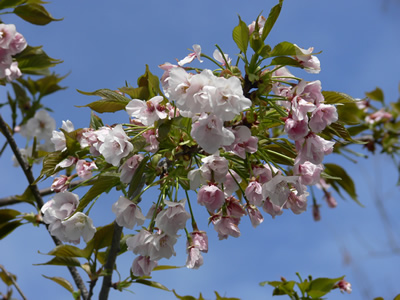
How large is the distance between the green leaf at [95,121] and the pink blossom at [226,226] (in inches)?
21.1

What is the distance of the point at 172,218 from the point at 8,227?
1287mm

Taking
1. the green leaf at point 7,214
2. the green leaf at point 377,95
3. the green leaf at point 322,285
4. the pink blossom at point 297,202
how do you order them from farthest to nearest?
1. the green leaf at point 377,95
2. the green leaf at point 7,214
3. the green leaf at point 322,285
4. the pink blossom at point 297,202

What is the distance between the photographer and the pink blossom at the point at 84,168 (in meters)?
1.53

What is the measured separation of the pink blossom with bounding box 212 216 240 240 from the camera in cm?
151

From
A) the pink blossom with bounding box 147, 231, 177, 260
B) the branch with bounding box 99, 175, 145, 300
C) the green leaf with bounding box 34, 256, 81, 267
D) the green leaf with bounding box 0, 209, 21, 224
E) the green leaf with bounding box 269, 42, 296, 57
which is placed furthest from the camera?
the green leaf with bounding box 0, 209, 21, 224

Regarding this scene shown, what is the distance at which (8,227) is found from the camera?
2.33 m

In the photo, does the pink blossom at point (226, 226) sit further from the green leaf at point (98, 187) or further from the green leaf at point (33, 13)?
the green leaf at point (33, 13)

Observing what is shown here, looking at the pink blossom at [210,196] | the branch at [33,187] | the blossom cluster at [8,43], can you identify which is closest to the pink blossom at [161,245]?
the pink blossom at [210,196]

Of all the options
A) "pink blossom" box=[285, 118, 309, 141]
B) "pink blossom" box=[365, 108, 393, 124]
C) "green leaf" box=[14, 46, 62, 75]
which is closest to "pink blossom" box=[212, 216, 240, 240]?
"pink blossom" box=[285, 118, 309, 141]

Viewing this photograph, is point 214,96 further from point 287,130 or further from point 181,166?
point 181,166

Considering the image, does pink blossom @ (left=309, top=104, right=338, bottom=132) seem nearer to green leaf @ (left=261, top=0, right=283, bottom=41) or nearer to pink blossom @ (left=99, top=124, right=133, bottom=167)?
green leaf @ (left=261, top=0, right=283, bottom=41)

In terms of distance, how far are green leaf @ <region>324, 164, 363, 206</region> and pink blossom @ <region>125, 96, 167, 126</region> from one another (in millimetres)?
1624

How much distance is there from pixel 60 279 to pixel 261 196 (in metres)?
1.22

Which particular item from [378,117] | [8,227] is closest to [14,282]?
[8,227]
